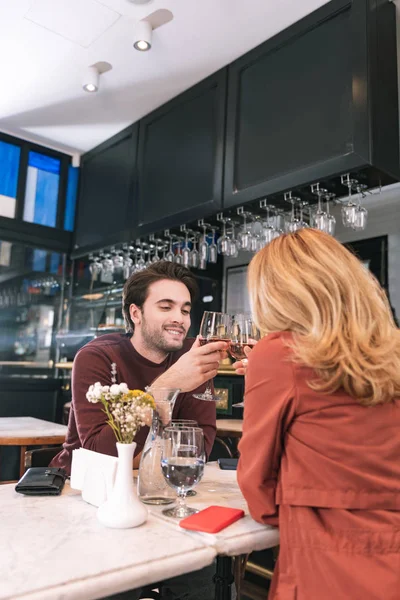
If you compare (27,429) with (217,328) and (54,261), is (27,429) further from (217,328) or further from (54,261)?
(54,261)

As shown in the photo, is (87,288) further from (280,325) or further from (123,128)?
(280,325)

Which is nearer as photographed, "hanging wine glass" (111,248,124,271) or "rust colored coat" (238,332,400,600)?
"rust colored coat" (238,332,400,600)

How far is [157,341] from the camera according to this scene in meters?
2.07

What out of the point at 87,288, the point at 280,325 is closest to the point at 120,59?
the point at 87,288

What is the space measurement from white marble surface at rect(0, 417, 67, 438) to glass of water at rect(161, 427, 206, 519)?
156 cm

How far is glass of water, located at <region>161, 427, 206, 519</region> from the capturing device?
3.73ft

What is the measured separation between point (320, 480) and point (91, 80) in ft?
10.8

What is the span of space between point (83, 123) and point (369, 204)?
254 cm

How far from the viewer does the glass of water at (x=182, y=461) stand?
1137mm

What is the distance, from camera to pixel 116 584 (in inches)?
31.4

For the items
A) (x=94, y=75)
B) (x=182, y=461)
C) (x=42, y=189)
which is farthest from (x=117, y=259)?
(x=182, y=461)

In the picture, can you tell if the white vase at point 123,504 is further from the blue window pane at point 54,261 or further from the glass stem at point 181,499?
the blue window pane at point 54,261

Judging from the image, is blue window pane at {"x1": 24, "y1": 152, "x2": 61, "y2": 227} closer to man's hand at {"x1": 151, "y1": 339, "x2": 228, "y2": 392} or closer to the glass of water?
man's hand at {"x1": 151, "y1": 339, "x2": 228, "y2": 392}

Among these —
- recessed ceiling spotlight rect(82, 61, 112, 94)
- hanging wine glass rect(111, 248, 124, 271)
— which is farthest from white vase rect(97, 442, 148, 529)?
hanging wine glass rect(111, 248, 124, 271)
